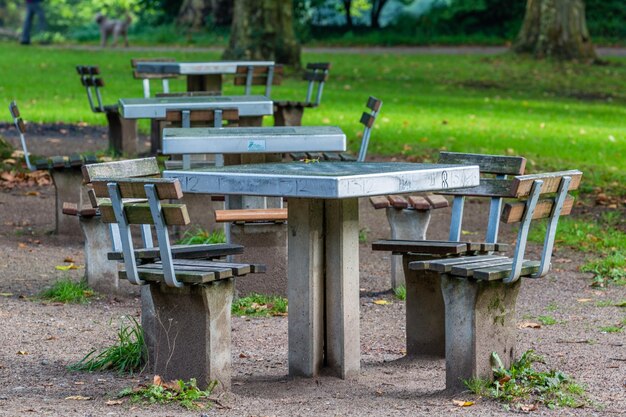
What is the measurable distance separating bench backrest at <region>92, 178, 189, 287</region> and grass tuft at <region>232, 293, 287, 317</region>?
7.33 feet

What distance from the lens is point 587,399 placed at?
565 cm

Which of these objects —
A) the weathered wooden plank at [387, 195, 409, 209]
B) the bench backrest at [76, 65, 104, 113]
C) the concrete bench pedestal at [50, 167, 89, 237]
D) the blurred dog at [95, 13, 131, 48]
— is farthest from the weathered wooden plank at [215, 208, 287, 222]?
the blurred dog at [95, 13, 131, 48]

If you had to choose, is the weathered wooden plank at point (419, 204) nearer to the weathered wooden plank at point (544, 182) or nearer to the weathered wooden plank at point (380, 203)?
the weathered wooden plank at point (380, 203)

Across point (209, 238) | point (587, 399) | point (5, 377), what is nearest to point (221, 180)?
point (5, 377)

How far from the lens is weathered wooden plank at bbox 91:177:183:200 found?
539 cm

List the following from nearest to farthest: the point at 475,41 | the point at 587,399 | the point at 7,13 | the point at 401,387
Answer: the point at 587,399
the point at 401,387
the point at 475,41
the point at 7,13

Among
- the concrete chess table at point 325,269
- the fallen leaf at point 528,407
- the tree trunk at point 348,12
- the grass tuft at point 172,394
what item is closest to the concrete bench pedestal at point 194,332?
the grass tuft at point 172,394

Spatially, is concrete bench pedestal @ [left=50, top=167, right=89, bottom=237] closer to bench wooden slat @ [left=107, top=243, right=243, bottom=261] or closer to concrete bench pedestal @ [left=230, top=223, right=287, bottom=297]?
concrete bench pedestal @ [left=230, top=223, right=287, bottom=297]

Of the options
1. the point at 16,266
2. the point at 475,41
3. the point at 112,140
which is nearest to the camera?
the point at 16,266

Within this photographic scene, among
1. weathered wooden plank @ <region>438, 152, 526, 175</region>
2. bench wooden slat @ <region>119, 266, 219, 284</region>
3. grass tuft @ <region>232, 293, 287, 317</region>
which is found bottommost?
grass tuft @ <region>232, 293, 287, 317</region>

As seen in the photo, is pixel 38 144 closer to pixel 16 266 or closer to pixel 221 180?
pixel 16 266

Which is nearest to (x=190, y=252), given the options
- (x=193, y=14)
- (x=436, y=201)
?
(x=436, y=201)

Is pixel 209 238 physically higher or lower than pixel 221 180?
lower

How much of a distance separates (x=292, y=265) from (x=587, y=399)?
1.51m
